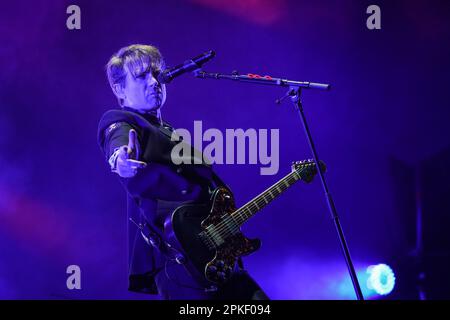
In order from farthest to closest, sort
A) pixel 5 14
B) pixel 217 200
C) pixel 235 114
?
pixel 235 114 < pixel 5 14 < pixel 217 200

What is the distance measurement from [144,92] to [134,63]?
19cm

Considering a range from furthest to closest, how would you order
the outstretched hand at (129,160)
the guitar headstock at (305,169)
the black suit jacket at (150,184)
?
the guitar headstock at (305,169) < the black suit jacket at (150,184) < the outstretched hand at (129,160)

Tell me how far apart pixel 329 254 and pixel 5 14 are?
10.7 ft

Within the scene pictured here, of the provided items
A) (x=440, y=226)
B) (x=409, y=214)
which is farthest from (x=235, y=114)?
(x=440, y=226)

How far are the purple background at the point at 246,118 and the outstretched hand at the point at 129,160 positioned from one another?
1798mm

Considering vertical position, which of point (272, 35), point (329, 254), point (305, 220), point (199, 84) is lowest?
point (329, 254)

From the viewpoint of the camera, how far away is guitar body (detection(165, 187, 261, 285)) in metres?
2.42

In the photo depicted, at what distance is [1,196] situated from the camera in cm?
390

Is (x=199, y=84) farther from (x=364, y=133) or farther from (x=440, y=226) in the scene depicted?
(x=440, y=226)

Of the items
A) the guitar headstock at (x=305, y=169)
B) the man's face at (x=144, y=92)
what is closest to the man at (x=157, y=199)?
the man's face at (x=144, y=92)

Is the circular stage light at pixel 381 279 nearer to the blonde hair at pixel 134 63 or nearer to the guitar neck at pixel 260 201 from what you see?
the guitar neck at pixel 260 201

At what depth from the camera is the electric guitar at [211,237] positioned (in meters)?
2.42

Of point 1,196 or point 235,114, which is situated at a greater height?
point 235,114

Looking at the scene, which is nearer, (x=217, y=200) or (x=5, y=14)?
(x=217, y=200)
